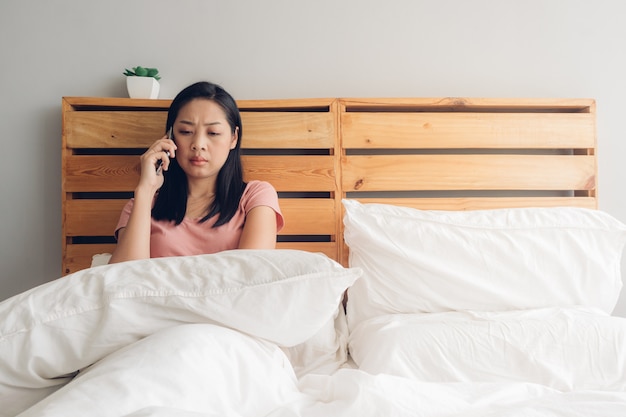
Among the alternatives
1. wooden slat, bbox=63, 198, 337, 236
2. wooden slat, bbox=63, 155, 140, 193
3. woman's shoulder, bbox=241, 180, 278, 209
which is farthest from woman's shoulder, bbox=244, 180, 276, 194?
wooden slat, bbox=63, 155, 140, 193

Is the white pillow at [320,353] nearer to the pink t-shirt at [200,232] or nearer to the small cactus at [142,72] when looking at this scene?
the pink t-shirt at [200,232]

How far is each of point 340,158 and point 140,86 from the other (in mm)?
739

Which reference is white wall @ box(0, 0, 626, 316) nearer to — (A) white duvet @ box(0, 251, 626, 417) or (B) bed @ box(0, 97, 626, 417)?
(B) bed @ box(0, 97, 626, 417)

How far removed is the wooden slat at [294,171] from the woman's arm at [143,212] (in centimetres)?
29

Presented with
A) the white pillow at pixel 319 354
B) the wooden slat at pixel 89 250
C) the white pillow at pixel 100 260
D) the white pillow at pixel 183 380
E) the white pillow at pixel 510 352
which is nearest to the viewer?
the white pillow at pixel 183 380

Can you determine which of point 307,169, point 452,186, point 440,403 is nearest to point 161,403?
point 440,403

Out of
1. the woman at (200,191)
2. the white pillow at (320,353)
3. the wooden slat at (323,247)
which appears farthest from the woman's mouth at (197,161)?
the white pillow at (320,353)

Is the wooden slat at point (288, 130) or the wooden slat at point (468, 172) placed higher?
the wooden slat at point (288, 130)

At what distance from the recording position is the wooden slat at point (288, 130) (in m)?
1.55

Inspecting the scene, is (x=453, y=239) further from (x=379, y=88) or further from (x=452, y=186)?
(x=379, y=88)

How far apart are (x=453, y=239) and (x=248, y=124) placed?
791 mm

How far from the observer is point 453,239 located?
127 centimetres

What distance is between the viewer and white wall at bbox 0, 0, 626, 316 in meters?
1.63

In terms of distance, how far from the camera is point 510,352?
1026 mm
